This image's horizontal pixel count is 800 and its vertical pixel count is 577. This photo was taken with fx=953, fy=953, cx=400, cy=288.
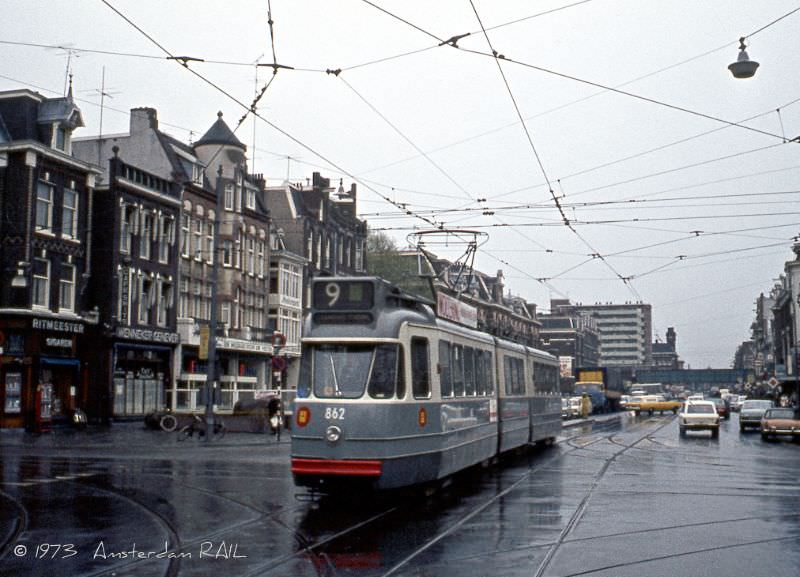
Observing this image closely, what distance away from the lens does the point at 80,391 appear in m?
41.2

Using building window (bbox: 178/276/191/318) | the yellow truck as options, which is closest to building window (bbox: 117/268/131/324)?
building window (bbox: 178/276/191/318)

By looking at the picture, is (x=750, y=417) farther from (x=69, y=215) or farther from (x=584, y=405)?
(x=69, y=215)

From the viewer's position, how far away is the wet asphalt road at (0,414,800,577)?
9469 mm

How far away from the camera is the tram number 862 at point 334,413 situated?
13508 millimetres

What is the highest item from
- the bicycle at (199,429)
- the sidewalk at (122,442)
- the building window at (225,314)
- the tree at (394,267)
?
the tree at (394,267)

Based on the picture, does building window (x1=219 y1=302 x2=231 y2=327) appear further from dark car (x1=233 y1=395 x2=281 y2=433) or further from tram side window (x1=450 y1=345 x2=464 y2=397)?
tram side window (x1=450 y1=345 x2=464 y2=397)

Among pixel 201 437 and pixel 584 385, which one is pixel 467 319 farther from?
pixel 584 385

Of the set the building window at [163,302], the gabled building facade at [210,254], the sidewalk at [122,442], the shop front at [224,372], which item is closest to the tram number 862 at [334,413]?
the sidewalk at [122,442]

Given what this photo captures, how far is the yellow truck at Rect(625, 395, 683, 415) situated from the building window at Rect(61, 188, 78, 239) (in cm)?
4538

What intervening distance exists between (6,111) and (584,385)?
50614 mm

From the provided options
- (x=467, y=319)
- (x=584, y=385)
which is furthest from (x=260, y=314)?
(x=467, y=319)

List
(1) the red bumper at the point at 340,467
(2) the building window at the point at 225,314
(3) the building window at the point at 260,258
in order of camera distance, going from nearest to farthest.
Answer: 1. (1) the red bumper at the point at 340,467
2. (2) the building window at the point at 225,314
3. (3) the building window at the point at 260,258

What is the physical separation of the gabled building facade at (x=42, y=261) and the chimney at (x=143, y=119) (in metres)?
7.88

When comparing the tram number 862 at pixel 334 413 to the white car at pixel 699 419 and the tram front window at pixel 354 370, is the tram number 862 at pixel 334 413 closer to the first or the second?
the tram front window at pixel 354 370
